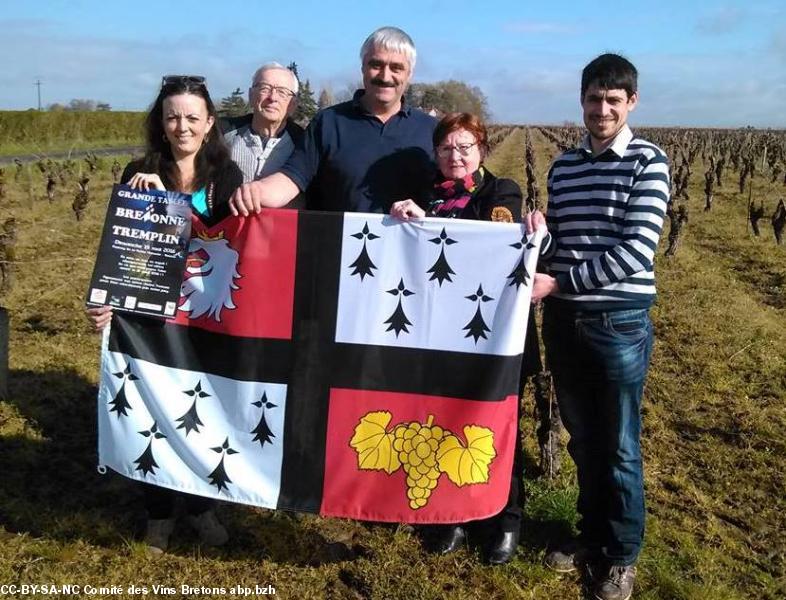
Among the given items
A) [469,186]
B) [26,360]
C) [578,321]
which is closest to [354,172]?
[469,186]

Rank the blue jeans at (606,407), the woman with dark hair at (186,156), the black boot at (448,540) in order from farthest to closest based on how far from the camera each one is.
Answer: the black boot at (448,540)
the woman with dark hair at (186,156)
the blue jeans at (606,407)

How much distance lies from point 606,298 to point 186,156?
2.08 meters

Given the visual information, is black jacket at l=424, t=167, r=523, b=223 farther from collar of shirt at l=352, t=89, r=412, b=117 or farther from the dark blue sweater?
collar of shirt at l=352, t=89, r=412, b=117

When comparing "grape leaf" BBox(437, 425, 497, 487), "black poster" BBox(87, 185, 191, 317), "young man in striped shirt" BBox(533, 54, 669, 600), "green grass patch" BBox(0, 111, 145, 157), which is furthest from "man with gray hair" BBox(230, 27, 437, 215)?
"green grass patch" BBox(0, 111, 145, 157)

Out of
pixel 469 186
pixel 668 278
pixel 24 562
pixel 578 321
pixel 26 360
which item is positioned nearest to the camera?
pixel 578 321

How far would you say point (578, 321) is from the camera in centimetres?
298

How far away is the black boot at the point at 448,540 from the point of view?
3572 millimetres

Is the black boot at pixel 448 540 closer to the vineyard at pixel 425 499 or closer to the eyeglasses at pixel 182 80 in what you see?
the vineyard at pixel 425 499

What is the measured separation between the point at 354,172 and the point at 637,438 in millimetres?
1840

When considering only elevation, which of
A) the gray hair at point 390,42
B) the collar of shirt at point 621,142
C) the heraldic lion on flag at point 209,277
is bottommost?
the heraldic lion on flag at point 209,277

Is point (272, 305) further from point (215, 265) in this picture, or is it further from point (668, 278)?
point (668, 278)

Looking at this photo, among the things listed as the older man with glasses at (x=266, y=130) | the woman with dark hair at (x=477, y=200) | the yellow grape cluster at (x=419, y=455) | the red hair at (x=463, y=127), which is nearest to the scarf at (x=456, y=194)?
the woman with dark hair at (x=477, y=200)

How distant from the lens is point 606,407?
10.0 ft

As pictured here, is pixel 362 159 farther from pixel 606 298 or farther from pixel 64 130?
pixel 64 130
